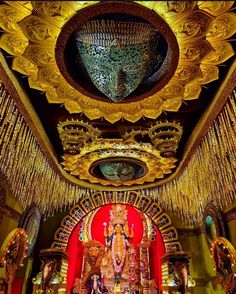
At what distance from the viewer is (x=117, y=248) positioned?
7.16 metres

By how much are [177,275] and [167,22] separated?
4610 millimetres

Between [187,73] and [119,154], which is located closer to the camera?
[187,73]

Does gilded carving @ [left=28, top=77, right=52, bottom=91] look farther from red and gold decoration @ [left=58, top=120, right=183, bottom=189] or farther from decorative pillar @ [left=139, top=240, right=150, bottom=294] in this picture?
decorative pillar @ [left=139, top=240, right=150, bottom=294]

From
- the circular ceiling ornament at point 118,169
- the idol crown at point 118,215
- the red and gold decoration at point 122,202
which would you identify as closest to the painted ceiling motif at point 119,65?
the circular ceiling ornament at point 118,169

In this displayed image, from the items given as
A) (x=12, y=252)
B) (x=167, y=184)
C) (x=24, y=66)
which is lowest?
(x=12, y=252)

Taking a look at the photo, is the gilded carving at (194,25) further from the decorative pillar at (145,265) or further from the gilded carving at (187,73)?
the decorative pillar at (145,265)

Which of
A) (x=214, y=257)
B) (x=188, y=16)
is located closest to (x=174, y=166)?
(x=214, y=257)

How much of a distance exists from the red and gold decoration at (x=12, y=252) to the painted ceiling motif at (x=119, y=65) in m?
1.63

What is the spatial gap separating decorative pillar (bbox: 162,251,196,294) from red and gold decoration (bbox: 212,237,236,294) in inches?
28.4

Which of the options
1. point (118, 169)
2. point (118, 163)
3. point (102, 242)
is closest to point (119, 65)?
point (118, 163)

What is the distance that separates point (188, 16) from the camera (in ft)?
8.61

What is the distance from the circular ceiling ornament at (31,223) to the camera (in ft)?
16.4

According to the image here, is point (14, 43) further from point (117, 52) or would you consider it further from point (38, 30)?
point (117, 52)

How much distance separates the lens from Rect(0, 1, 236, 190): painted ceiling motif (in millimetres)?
2609
